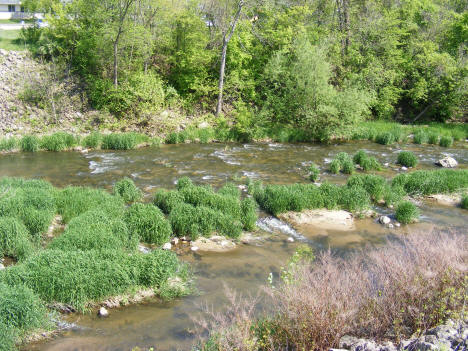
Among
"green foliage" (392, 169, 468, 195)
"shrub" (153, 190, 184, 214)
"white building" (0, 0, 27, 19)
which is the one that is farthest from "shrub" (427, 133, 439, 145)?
"white building" (0, 0, 27, 19)

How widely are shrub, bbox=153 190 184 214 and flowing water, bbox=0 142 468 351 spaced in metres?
2.15

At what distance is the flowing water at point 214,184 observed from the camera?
8086 mm

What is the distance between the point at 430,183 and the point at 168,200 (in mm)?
11289

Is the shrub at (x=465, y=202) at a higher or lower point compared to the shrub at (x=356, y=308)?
lower

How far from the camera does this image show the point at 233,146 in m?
26.8

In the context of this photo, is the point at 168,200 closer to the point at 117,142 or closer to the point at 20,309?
the point at 20,309

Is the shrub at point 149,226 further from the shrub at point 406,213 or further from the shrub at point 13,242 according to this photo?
the shrub at point 406,213

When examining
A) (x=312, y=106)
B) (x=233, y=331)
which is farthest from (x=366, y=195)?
(x=312, y=106)

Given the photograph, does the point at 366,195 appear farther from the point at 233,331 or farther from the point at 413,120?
the point at 413,120

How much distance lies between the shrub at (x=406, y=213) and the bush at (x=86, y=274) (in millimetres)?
8755

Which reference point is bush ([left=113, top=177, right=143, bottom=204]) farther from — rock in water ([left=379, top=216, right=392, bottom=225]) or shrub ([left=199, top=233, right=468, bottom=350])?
shrub ([left=199, top=233, right=468, bottom=350])

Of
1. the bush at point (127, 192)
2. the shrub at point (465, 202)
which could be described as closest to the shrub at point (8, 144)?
the bush at point (127, 192)

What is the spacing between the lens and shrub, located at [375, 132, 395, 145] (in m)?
28.2

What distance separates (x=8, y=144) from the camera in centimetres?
2225
